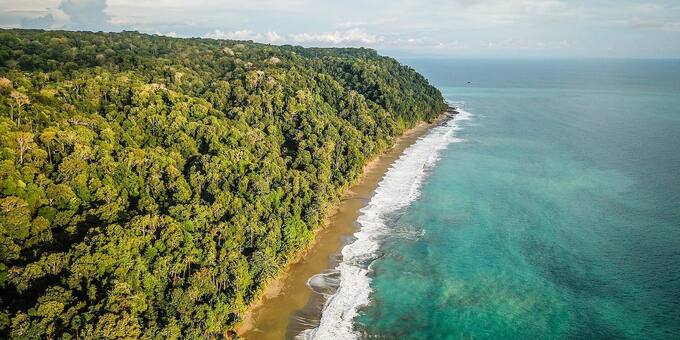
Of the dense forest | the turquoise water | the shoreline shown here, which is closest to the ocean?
the turquoise water

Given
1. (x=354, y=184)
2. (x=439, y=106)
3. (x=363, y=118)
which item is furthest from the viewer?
(x=439, y=106)

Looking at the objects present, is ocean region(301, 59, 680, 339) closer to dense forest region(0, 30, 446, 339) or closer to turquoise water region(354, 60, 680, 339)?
turquoise water region(354, 60, 680, 339)

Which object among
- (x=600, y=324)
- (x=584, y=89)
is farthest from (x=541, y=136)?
(x=584, y=89)

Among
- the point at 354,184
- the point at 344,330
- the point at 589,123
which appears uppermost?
the point at 589,123

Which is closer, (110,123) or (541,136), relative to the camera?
(110,123)

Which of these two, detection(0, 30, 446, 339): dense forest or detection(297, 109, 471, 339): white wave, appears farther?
detection(297, 109, 471, 339): white wave

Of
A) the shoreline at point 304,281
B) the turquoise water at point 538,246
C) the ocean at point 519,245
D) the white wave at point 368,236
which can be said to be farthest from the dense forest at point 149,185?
the turquoise water at point 538,246

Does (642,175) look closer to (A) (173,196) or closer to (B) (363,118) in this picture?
(B) (363,118)
